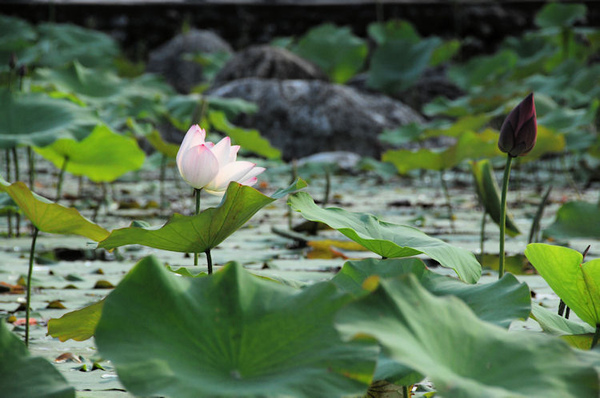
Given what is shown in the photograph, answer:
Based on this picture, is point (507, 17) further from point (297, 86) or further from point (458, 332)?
point (458, 332)

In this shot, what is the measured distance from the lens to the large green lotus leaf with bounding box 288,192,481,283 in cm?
76

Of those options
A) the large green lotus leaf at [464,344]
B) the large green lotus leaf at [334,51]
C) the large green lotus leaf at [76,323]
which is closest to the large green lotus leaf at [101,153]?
the large green lotus leaf at [76,323]

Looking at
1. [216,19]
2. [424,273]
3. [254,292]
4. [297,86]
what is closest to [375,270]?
[424,273]

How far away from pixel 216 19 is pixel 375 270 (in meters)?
7.35

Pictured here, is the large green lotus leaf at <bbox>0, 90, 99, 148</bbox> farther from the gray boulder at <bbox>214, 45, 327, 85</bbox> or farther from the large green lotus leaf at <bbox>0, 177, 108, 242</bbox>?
the gray boulder at <bbox>214, 45, 327, 85</bbox>

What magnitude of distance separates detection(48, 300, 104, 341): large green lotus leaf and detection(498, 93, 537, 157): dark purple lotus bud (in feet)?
1.73

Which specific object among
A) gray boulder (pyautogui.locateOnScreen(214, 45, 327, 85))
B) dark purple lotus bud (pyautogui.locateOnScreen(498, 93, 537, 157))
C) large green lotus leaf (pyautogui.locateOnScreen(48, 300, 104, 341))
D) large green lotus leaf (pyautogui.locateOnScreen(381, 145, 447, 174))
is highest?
gray boulder (pyautogui.locateOnScreen(214, 45, 327, 85))

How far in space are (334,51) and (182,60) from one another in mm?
1837

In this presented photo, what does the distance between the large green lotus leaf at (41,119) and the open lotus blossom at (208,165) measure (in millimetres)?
796

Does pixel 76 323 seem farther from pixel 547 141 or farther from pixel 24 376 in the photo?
pixel 547 141

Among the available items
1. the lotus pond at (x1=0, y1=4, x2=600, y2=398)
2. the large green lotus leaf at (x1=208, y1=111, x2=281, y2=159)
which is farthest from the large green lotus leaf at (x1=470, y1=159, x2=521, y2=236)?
the large green lotus leaf at (x1=208, y1=111, x2=281, y2=159)

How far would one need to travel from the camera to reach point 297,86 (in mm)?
4840

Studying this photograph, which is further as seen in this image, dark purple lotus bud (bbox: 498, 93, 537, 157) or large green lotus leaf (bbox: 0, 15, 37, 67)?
large green lotus leaf (bbox: 0, 15, 37, 67)

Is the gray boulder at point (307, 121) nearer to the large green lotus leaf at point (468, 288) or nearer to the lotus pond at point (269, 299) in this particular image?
the lotus pond at point (269, 299)
